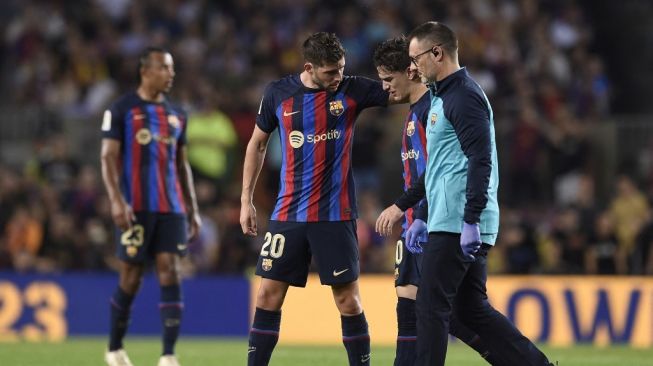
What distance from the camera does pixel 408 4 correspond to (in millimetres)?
19906

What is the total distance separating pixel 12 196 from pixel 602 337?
25.0ft

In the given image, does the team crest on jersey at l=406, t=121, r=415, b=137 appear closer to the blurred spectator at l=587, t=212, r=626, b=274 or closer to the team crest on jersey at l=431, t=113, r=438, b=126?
the team crest on jersey at l=431, t=113, r=438, b=126

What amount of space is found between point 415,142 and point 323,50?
2.72 ft

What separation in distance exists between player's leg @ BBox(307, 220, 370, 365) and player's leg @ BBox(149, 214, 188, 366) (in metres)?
2.21

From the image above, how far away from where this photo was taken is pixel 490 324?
7.76 m

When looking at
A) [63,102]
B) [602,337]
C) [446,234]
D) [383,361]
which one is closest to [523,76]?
[602,337]

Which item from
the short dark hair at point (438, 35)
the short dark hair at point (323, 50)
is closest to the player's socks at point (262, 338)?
the short dark hair at point (323, 50)

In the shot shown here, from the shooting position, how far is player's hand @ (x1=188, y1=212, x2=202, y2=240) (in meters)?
11.0

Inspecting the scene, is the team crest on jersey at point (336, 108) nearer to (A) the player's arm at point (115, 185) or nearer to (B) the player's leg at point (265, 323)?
(B) the player's leg at point (265, 323)

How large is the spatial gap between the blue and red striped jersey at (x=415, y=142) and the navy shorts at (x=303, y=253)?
0.49 meters

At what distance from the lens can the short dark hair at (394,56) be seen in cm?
836

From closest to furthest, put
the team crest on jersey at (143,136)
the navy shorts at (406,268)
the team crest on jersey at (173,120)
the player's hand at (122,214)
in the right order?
the navy shorts at (406,268), the player's hand at (122,214), the team crest on jersey at (143,136), the team crest on jersey at (173,120)

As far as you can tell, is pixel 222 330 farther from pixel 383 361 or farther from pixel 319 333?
pixel 383 361

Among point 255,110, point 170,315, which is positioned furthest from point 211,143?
point 170,315
